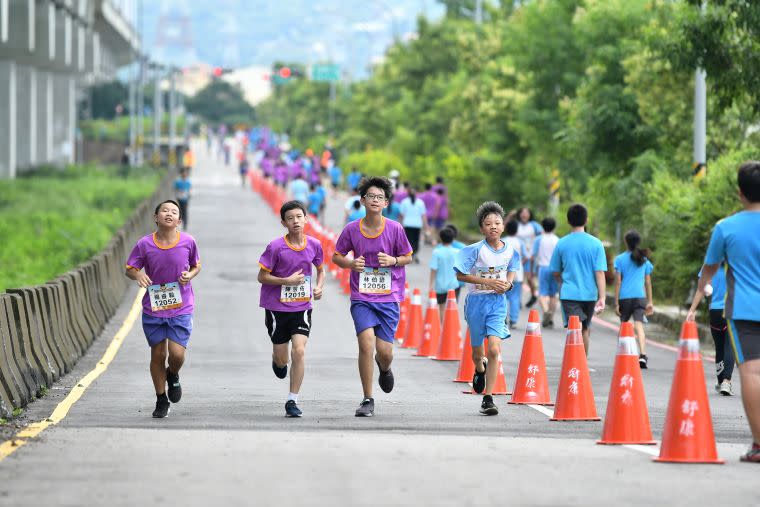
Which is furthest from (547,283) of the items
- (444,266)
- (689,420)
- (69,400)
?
(689,420)

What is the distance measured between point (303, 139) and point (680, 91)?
105966 millimetres

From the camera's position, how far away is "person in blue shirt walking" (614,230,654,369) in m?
19.4

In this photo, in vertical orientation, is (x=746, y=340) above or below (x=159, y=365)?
above

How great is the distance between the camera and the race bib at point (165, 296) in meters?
13.3

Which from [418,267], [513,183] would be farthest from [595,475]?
[513,183]

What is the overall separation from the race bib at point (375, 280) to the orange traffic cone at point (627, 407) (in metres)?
2.74

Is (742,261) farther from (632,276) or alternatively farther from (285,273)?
(632,276)

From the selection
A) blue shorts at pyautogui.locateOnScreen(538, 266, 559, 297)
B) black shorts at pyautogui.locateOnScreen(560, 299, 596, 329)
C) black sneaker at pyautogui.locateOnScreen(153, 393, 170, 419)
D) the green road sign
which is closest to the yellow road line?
black sneaker at pyautogui.locateOnScreen(153, 393, 170, 419)

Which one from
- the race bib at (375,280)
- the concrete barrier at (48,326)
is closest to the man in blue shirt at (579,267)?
the race bib at (375,280)

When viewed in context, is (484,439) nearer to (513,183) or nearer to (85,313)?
(85,313)

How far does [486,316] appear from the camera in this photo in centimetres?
1398

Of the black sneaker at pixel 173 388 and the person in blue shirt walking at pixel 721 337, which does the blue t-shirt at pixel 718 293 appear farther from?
the black sneaker at pixel 173 388

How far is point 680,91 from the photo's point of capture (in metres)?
32.4

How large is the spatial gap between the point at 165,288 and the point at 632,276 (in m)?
7.77
